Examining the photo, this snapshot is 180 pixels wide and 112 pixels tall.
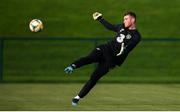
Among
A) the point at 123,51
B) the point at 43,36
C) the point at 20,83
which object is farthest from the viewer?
the point at 43,36

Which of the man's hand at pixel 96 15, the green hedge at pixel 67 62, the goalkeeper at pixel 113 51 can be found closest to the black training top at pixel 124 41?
the goalkeeper at pixel 113 51

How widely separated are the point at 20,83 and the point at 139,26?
5698 mm

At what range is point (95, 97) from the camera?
14539mm

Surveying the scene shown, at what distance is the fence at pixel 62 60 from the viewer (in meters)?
19.0

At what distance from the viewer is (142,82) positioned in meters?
19.0

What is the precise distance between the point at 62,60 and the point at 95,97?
17.3ft

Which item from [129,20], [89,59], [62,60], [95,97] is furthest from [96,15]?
[62,60]

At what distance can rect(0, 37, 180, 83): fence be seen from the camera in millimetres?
19047

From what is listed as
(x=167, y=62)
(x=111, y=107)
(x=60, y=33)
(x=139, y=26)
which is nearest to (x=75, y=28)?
(x=60, y=33)

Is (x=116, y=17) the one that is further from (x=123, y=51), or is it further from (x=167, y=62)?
(x=123, y=51)

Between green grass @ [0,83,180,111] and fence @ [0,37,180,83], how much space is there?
99 centimetres

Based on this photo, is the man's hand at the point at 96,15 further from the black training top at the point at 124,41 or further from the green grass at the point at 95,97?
the green grass at the point at 95,97

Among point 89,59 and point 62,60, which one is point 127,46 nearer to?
point 89,59

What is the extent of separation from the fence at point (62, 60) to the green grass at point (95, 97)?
994 mm
